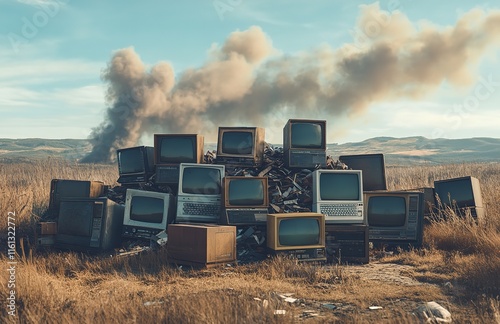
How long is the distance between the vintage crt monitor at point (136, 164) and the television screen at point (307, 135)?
3146 mm

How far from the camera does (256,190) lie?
8.52m

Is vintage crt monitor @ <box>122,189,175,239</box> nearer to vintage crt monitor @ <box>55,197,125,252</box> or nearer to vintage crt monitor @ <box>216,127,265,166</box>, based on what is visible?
vintage crt monitor @ <box>55,197,125,252</box>

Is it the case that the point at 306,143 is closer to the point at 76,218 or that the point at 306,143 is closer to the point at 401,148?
the point at 76,218

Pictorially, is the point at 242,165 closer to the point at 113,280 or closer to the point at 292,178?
the point at 292,178

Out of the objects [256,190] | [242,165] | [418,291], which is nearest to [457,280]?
[418,291]

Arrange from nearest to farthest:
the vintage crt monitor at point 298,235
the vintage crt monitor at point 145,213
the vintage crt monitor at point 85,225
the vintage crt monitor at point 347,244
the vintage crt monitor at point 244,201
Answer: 1. the vintage crt monitor at point 298,235
2. the vintage crt monitor at point 347,244
3. the vintage crt monitor at point 244,201
4. the vintage crt monitor at point 85,225
5. the vintage crt monitor at point 145,213

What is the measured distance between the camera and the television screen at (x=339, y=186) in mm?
8531

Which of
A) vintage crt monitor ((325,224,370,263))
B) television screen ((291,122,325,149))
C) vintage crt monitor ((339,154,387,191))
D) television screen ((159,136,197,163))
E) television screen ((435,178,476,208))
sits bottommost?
vintage crt monitor ((325,224,370,263))

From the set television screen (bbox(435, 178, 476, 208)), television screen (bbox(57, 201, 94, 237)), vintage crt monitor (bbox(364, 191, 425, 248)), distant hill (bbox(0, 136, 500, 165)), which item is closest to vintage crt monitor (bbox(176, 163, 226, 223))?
television screen (bbox(57, 201, 94, 237))

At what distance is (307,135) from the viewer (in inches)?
383

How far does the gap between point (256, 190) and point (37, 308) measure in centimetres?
424

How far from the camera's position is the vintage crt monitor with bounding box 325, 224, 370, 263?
26.8 ft

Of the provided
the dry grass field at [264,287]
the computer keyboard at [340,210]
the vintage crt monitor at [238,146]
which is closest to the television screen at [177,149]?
the vintage crt monitor at [238,146]

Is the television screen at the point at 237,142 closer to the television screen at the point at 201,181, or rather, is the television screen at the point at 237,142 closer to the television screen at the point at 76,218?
the television screen at the point at 201,181
